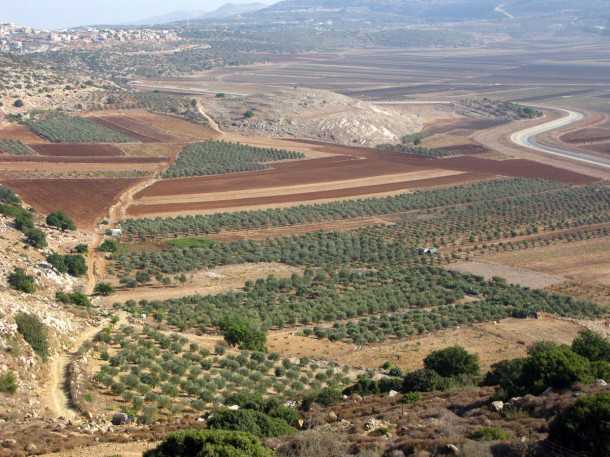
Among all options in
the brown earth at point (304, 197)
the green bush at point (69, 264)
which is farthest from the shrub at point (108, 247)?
the brown earth at point (304, 197)

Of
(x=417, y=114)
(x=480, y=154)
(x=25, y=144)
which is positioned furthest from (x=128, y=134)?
(x=417, y=114)

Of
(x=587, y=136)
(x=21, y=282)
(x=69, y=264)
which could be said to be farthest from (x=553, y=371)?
(x=587, y=136)

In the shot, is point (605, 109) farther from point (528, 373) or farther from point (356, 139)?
point (528, 373)

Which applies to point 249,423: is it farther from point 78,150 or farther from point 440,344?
point 78,150

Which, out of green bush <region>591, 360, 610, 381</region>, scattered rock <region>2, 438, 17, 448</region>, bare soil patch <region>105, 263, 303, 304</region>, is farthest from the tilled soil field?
green bush <region>591, 360, 610, 381</region>

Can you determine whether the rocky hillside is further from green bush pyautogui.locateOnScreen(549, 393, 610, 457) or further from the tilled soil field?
green bush pyautogui.locateOnScreen(549, 393, 610, 457)

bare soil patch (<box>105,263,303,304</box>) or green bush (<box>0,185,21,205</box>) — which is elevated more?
green bush (<box>0,185,21,205</box>)

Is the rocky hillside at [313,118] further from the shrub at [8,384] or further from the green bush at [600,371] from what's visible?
the shrub at [8,384]
